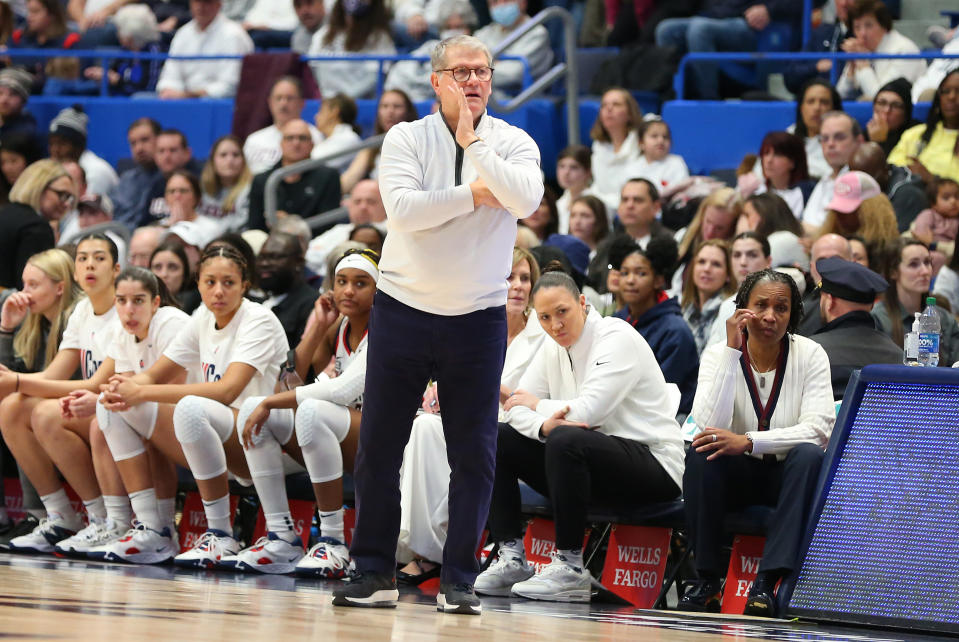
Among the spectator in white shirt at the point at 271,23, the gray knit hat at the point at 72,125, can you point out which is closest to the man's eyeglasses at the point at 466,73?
the gray knit hat at the point at 72,125

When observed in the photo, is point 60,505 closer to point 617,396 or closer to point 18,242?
point 18,242

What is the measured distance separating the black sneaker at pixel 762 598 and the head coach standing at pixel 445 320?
3.76ft

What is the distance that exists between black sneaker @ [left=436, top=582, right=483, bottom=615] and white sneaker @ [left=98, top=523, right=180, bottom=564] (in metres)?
2.60

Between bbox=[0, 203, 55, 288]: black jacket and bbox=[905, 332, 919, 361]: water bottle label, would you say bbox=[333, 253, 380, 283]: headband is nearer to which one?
bbox=[905, 332, 919, 361]: water bottle label

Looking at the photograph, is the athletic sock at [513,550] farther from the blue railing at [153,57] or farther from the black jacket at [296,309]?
the blue railing at [153,57]

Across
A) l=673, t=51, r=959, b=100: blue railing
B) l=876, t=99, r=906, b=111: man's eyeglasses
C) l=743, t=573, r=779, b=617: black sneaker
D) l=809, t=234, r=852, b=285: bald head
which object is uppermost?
l=673, t=51, r=959, b=100: blue railing

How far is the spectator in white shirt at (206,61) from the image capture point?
12664 millimetres

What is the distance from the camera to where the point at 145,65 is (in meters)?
13.4

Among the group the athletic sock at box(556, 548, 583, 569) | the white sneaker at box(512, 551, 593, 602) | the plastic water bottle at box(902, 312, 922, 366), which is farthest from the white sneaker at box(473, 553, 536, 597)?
the plastic water bottle at box(902, 312, 922, 366)

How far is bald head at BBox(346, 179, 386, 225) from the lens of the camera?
9.35 metres

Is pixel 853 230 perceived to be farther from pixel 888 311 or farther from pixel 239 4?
pixel 239 4

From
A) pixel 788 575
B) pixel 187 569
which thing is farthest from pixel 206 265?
pixel 788 575

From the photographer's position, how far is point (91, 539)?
7367 millimetres

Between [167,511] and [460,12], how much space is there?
5.65 metres
